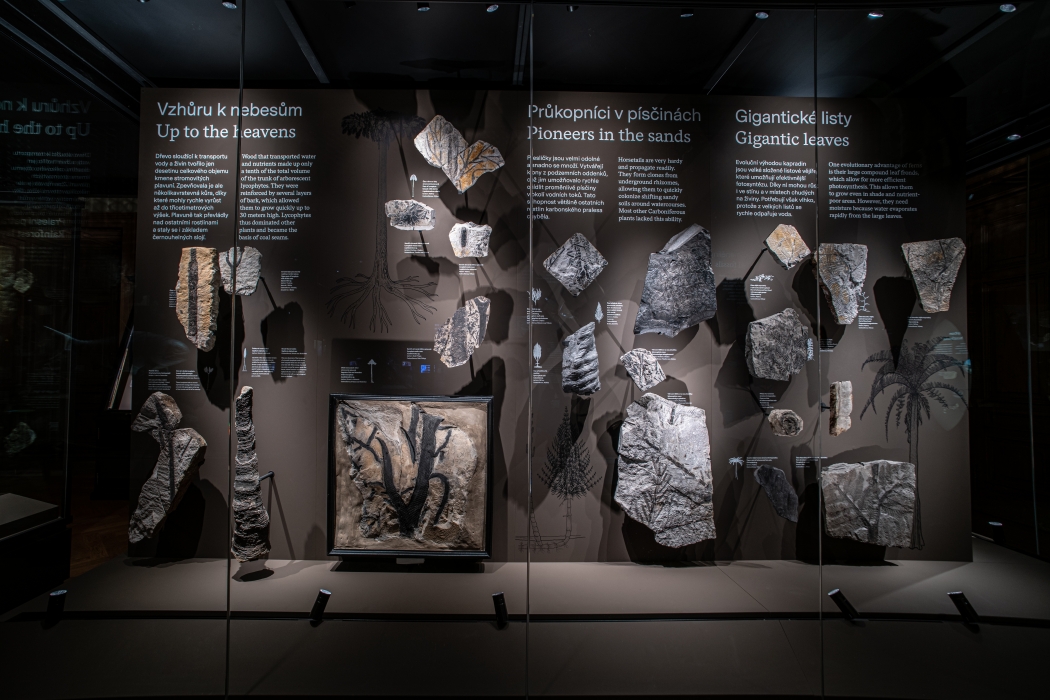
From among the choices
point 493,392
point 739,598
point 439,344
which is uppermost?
point 439,344

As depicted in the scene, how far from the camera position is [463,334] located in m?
2.06

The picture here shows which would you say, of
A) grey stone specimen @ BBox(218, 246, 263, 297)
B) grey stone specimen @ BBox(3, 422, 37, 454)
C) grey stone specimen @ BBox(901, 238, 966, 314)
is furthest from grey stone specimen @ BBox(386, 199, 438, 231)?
grey stone specimen @ BBox(901, 238, 966, 314)

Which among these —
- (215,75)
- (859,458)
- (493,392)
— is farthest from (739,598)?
(215,75)

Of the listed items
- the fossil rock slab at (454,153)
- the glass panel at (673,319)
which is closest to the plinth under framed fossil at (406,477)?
the glass panel at (673,319)

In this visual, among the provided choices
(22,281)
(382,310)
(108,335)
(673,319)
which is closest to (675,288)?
(673,319)

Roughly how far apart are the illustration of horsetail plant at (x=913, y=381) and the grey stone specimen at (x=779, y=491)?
48cm

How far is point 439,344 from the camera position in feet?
6.77

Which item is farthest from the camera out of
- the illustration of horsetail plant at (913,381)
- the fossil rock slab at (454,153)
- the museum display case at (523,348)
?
the fossil rock slab at (454,153)

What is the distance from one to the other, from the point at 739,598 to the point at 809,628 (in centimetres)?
26

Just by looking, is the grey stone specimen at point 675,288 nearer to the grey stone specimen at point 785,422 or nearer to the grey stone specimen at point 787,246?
the grey stone specimen at point 787,246

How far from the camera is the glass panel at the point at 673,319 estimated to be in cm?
185

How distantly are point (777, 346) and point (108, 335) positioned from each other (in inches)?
109

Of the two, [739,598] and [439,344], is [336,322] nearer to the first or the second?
[439,344]

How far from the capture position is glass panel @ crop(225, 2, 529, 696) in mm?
1887
